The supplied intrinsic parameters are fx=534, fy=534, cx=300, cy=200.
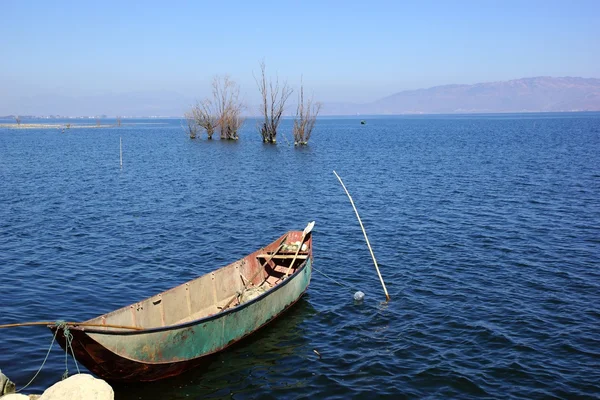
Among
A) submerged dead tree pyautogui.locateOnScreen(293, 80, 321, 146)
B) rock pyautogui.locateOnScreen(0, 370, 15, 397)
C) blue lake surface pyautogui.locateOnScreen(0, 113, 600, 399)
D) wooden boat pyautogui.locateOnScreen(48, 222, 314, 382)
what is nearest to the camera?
rock pyautogui.locateOnScreen(0, 370, 15, 397)

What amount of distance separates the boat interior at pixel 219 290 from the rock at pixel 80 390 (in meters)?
1.16

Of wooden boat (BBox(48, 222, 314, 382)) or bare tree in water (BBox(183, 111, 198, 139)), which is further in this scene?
bare tree in water (BBox(183, 111, 198, 139))

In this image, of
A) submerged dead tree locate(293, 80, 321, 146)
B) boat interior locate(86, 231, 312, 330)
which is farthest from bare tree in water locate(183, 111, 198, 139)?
boat interior locate(86, 231, 312, 330)

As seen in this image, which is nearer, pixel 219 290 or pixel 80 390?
pixel 80 390

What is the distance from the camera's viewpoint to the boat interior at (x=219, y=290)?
11844mm

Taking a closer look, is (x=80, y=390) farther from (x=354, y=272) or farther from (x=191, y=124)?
(x=191, y=124)

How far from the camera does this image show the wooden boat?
9.99 metres

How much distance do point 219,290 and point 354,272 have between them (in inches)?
227

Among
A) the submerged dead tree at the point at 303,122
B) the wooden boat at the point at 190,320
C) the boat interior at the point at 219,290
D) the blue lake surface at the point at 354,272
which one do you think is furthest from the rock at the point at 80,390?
the submerged dead tree at the point at 303,122

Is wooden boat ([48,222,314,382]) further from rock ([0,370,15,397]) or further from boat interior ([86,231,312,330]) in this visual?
rock ([0,370,15,397])

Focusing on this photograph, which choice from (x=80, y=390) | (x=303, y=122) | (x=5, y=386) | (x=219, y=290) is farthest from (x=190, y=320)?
(x=303, y=122)

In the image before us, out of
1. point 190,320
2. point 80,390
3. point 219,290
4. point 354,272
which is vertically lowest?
point 354,272

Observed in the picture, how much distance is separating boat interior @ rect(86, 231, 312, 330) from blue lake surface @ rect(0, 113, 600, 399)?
4.36 ft

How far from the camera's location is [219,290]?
15.0 meters
